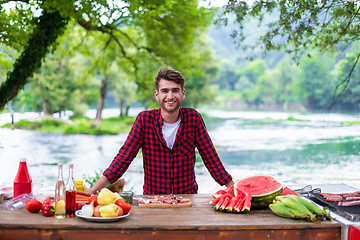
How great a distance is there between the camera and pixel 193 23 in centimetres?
760

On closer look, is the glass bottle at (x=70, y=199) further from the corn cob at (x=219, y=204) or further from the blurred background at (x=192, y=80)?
the blurred background at (x=192, y=80)

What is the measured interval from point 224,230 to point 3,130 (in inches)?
1263

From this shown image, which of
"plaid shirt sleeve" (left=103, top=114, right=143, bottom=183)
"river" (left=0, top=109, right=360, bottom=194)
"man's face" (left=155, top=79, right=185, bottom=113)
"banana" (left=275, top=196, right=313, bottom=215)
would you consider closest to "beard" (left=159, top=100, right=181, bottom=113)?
"man's face" (left=155, top=79, right=185, bottom=113)

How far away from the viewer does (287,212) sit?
6.49 ft

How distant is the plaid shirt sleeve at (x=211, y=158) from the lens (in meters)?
2.63

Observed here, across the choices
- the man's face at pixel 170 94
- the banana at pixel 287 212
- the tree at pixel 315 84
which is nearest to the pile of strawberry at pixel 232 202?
the banana at pixel 287 212

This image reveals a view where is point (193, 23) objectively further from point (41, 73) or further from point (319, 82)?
point (319, 82)

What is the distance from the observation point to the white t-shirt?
2.69 metres

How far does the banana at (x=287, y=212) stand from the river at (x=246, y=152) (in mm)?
12917

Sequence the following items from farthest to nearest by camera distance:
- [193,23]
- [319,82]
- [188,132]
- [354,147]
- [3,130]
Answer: [319,82] < [3,130] < [354,147] < [193,23] < [188,132]

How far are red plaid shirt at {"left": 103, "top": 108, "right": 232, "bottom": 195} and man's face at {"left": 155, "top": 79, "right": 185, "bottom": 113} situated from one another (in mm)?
222

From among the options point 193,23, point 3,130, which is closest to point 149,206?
point 193,23

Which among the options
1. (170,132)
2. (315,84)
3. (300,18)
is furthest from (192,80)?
(170,132)

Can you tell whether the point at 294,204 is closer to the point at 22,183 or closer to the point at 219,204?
the point at 219,204
